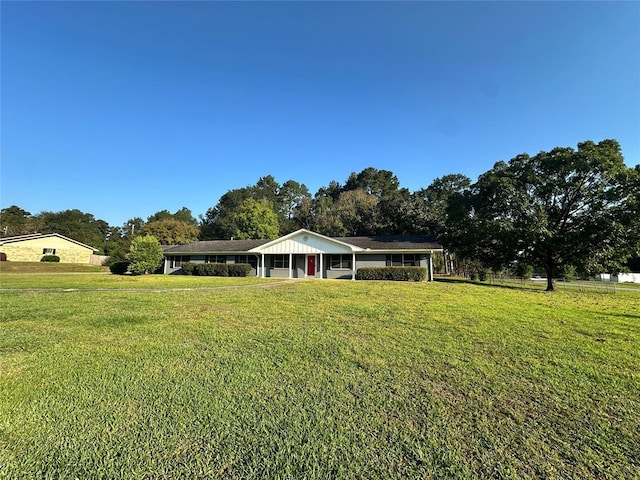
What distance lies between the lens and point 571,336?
565cm

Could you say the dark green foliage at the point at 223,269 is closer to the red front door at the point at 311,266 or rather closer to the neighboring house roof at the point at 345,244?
the neighboring house roof at the point at 345,244

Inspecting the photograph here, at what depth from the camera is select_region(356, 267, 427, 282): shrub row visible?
21641mm

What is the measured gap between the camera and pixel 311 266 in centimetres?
2578

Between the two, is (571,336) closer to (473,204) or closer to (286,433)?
(286,433)

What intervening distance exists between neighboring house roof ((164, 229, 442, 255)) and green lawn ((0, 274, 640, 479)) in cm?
1766

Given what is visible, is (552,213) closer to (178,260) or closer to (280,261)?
(280,261)

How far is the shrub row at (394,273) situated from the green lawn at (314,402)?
1569cm

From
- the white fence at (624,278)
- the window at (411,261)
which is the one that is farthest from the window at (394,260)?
the white fence at (624,278)

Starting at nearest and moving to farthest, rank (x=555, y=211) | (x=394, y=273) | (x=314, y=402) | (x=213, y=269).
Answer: (x=314, y=402)
(x=555, y=211)
(x=394, y=273)
(x=213, y=269)

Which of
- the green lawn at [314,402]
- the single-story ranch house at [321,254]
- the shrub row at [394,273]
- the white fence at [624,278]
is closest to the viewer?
the green lawn at [314,402]

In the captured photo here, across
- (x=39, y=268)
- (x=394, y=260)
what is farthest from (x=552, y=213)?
(x=39, y=268)

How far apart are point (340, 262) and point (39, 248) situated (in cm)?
3769

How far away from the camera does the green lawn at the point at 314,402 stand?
2.14 meters

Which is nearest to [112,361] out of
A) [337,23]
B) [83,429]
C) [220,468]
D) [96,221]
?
[83,429]
